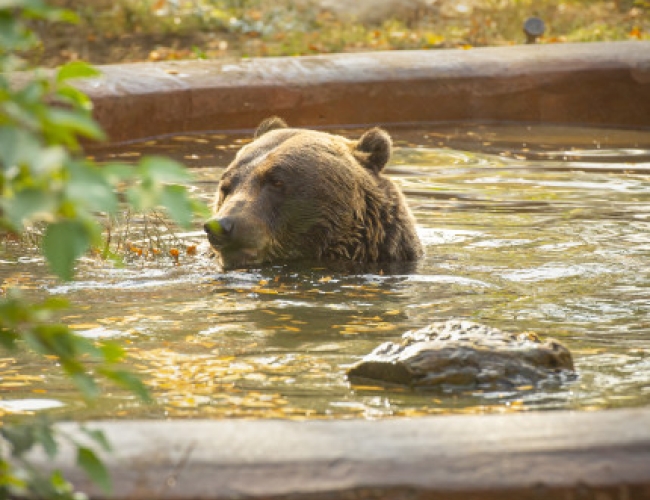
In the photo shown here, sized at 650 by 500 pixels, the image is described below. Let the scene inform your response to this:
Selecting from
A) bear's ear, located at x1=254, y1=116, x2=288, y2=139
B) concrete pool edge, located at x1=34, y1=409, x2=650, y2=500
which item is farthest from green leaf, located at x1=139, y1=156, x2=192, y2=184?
bear's ear, located at x1=254, y1=116, x2=288, y2=139

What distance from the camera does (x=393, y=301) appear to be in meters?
5.79

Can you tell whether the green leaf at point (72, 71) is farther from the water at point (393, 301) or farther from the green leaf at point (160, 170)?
the water at point (393, 301)

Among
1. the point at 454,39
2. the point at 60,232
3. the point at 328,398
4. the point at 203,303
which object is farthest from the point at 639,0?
the point at 60,232

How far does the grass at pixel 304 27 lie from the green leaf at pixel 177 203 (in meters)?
13.4

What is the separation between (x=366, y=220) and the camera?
6719mm

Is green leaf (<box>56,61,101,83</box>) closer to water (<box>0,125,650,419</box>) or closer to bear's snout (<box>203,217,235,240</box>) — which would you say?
water (<box>0,125,650,419</box>)

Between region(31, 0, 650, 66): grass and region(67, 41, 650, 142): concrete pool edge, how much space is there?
11.5 feet

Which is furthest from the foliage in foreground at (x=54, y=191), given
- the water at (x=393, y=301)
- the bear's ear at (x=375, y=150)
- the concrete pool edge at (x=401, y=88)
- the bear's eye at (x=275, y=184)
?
the concrete pool edge at (x=401, y=88)

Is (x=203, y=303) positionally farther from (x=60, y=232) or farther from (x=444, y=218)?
(x=60, y=232)

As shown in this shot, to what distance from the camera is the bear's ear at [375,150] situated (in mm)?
6949

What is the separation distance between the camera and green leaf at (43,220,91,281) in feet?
6.86

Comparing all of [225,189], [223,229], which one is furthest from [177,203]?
[225,189]

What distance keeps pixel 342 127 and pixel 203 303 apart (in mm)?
6165

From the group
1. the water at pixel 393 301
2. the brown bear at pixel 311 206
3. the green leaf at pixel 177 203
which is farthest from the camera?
the brown bear at pixel 311 206
